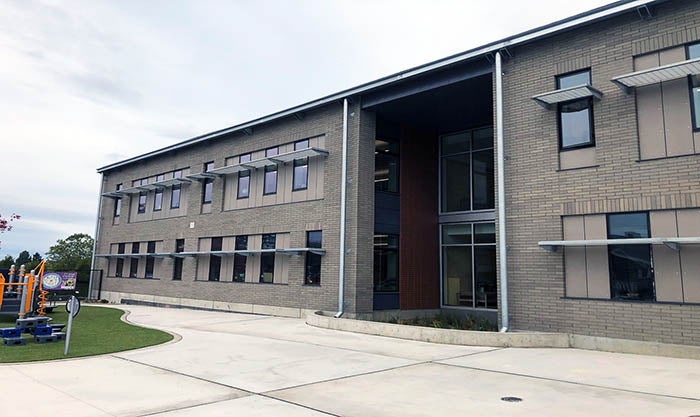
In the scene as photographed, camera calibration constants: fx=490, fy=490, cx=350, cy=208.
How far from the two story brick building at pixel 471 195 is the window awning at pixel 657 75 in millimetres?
49

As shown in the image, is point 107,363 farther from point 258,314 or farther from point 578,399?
point 258,314

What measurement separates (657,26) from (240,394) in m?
12.6

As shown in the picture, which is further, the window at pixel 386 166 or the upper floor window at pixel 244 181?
the upper floor window at pixel 244 181

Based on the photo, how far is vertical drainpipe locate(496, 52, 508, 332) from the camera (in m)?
13.6

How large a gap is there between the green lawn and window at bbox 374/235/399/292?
7.96 metres

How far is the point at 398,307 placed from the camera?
62.7 feet

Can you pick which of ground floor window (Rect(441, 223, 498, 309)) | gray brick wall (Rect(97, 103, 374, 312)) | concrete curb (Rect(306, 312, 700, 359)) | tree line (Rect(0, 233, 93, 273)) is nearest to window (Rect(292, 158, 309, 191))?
gray brick wall (Rect(97, 103, 374, 312))

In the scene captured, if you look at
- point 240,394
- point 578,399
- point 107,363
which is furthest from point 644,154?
point 107,363

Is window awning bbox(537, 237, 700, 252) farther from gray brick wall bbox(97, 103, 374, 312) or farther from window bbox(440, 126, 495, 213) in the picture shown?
gray brick wall bbox(97, 103, 374, 312)

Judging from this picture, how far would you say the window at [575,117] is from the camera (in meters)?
13.0

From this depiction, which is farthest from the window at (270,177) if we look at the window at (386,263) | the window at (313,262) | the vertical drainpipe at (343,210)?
the window at (386,263)

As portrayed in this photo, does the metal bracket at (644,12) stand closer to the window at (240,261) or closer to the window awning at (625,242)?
the window awning at (625,242)

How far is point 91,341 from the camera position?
41.1 feet

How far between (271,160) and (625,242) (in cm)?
1420
